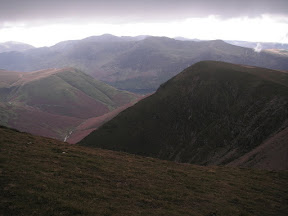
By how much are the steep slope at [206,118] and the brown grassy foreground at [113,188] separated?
65.2m

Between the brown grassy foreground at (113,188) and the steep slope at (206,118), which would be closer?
the brown grassy foreground at (113,188)

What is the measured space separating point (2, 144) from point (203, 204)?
26.6m

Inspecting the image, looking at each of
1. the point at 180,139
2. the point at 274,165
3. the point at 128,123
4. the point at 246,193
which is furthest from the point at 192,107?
the point at 246,193

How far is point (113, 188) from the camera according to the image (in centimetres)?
2294

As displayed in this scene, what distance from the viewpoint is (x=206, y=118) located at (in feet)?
429

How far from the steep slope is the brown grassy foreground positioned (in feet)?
214

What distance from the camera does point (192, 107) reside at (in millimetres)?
141125

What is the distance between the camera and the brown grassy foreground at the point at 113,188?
17250 millimetres

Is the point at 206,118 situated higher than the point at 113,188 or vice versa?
the point at 113,188

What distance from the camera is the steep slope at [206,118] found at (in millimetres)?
101375

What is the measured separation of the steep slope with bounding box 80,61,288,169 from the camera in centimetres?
10138

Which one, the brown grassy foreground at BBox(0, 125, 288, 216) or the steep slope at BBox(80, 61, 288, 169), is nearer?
the brown grassy foreground at BBox(0, 125, 288, 216)

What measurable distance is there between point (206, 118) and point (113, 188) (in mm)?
115178

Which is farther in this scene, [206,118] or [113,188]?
[206,118]
